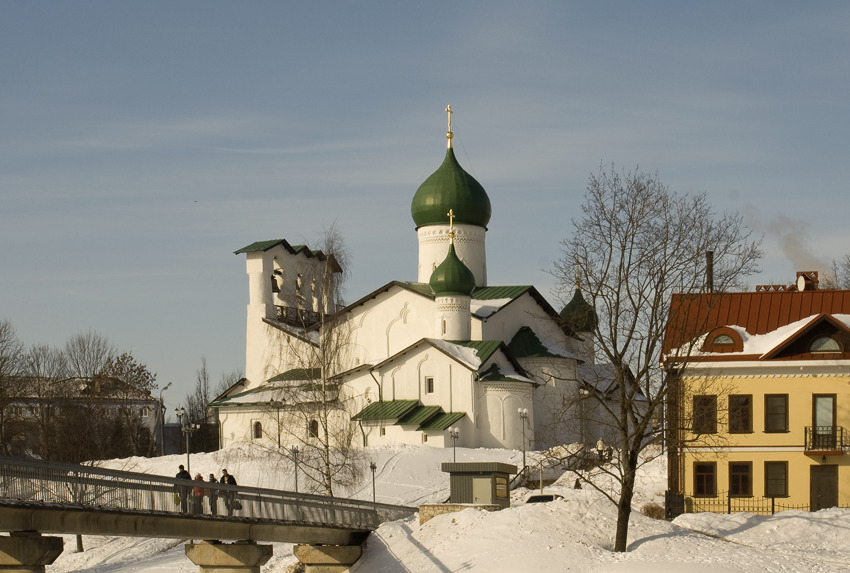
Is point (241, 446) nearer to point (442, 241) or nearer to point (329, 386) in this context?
point (329, 386)

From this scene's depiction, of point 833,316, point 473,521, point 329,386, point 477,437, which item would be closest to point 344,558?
point 473,521

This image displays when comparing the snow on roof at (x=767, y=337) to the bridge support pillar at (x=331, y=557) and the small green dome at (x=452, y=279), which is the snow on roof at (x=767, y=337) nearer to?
the bridge support pillar at (x=331, y=557)

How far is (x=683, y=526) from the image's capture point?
98.6 ft

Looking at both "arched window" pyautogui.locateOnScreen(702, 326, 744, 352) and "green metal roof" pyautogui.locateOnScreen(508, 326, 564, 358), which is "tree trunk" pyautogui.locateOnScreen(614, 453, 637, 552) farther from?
"green metal roof" pyautogui.locateOnScreen(508, 326, 564, 358)

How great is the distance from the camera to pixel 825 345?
34.7m

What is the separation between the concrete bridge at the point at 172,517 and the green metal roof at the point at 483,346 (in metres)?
21.2

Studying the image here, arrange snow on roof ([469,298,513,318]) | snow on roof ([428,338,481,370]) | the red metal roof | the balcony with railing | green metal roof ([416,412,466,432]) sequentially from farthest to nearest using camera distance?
1. snow on roof ([469,298,513,318])
2. snow on roof ([428,338,481,370])
3. green metal roof ([416,412,466,432])
4. the red metal roof
5. the balcony with railing

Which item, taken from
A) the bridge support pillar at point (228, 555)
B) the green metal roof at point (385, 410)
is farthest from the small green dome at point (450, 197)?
the bridge support pillar at point (228, 555)

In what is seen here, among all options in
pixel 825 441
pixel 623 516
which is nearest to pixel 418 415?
pixel 825 441

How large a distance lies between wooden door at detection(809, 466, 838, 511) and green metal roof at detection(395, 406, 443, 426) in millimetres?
22204

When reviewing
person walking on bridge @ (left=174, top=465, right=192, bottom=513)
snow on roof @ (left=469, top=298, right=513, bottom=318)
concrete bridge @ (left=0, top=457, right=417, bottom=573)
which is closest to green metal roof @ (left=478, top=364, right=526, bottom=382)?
snow on roof @ (left=469, top=298, right=513, bottom=318)

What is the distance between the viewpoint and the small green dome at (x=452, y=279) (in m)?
Result: 57.5

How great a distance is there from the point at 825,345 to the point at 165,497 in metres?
17.3

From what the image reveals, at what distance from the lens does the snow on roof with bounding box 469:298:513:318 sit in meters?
60.0
